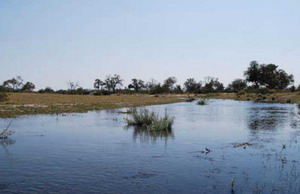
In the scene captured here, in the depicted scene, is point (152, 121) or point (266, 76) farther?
point (266, 76)

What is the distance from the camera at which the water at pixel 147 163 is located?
30.5 feet

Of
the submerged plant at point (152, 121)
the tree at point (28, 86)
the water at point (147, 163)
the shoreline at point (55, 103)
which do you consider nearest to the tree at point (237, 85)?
the shoreline at point (55, 103)

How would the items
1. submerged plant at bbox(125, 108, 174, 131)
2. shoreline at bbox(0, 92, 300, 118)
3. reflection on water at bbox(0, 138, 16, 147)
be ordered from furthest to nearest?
shoreline at bbox(0, 92, 300, 118) < submerged plant at bbox(125, 108, 174, 131) < reflection on water at bbox(0, 138, 16, 147)

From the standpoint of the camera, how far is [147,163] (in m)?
12.0

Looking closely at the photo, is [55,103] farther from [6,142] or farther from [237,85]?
[237,85]

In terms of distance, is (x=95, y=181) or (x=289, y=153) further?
(x=289, y=153)

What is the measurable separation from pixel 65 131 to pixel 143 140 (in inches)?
225

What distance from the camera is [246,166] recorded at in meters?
11.6

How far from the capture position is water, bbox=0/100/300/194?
9.30m

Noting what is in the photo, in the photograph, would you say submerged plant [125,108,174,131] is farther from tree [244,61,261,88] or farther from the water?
tree [244,61,261,88]

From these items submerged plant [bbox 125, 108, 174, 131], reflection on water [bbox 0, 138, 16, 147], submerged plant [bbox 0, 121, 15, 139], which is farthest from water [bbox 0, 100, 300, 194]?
submerged plant [bbox 125, 108, 174, 131]

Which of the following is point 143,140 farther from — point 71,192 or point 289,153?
point 71,192

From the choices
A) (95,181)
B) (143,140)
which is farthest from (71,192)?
(143,140)

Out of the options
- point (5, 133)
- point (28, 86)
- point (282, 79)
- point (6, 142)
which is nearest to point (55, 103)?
point (5, 133)
